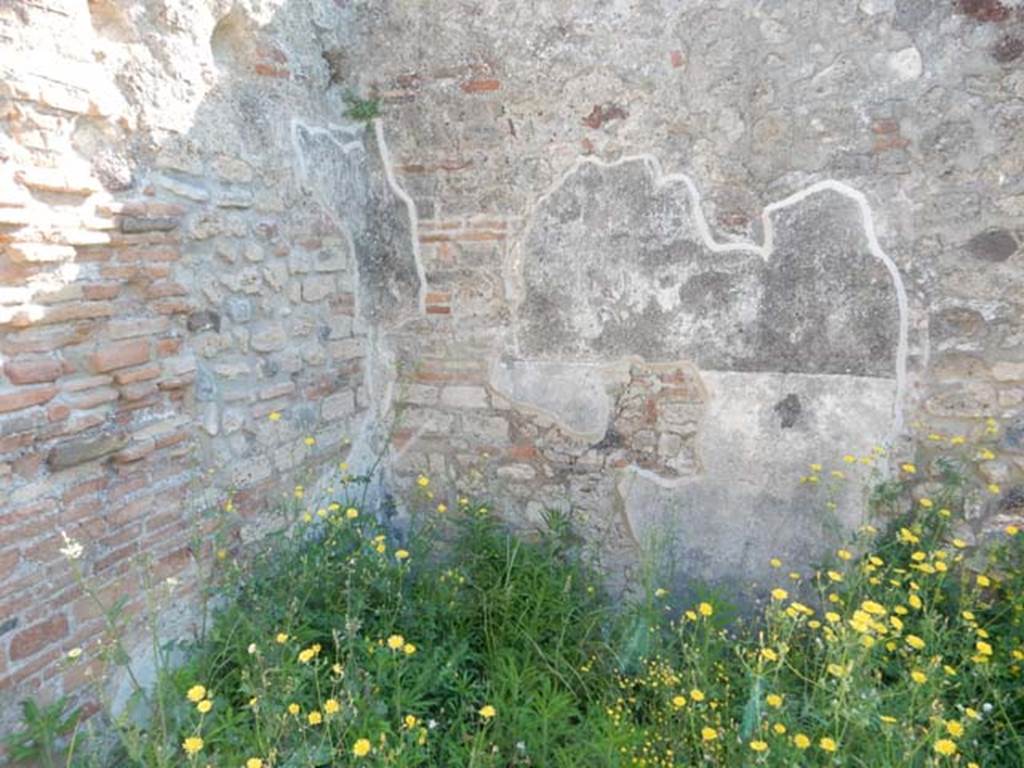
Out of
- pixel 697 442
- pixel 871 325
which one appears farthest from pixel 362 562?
pixel 871 325

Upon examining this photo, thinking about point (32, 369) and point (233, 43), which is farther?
point (233, 43)

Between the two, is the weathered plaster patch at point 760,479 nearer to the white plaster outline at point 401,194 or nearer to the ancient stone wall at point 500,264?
the ancient stone wall at point 500,264

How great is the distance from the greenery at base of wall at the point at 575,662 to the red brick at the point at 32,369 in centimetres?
54

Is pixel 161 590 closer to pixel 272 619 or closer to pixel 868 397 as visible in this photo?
pixel 272 619

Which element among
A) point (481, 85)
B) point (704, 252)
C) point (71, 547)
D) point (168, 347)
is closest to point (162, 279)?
point (168, 347)

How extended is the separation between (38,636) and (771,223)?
2.99 metres

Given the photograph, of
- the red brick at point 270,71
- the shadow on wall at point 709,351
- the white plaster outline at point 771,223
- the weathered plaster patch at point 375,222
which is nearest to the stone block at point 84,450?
the weathered plaster patch at point 375,222

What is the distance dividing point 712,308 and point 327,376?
1776 mm

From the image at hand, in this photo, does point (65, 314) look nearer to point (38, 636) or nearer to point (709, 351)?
point (38, 636)

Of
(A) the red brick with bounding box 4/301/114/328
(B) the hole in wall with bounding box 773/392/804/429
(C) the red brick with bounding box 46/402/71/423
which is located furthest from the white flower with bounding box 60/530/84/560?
(B) the hole in wall with bounding box 773/392/804/429

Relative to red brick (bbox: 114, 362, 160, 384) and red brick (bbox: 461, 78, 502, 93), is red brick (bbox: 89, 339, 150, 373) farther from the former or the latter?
red brick (bbox: 461, 78, 502, 93)

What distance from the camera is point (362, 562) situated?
3008mm

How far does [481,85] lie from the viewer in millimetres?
3295

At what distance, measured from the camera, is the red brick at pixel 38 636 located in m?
2.16
